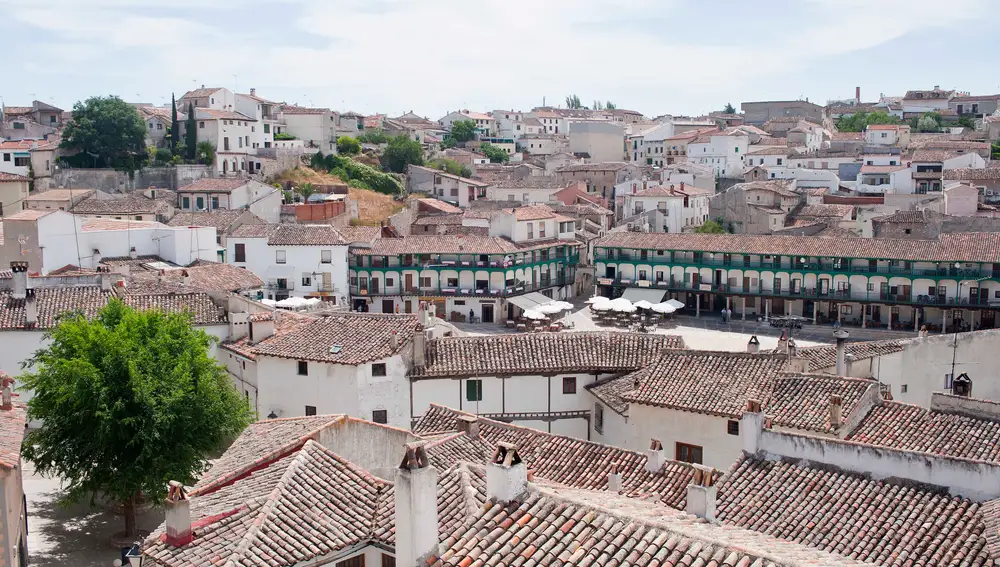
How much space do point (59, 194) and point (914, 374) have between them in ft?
212

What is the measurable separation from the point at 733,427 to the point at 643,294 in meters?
39.7

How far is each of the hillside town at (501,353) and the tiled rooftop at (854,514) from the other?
61mm

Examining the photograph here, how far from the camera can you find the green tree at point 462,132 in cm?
12319

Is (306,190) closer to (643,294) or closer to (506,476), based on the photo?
(643,294)

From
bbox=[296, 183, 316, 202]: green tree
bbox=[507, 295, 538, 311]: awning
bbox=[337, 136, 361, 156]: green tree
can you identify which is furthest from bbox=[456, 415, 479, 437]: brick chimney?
bbox=[337, 136, 361, 156]: green tree

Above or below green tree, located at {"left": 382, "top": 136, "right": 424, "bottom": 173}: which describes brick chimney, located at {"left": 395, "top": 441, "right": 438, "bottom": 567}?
below

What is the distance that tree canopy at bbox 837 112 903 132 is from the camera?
117375mm

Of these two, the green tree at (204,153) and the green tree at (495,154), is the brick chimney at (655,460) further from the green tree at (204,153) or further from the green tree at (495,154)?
the green tree at (495,154)

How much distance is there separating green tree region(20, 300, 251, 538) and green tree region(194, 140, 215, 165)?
216 feet

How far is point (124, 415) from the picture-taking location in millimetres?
23875

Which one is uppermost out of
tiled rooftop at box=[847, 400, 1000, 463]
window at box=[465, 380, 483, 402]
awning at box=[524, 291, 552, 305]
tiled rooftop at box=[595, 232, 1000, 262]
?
tiled rooftop at box=[595, 232, 1000, 262]

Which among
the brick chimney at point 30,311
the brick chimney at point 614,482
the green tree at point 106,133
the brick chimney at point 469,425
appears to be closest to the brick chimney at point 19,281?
the brick chimney at point 30,311

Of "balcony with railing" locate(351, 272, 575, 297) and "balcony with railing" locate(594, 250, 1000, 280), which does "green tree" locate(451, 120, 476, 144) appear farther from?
"balcony with railing" locate(351, 272, 575, 297)

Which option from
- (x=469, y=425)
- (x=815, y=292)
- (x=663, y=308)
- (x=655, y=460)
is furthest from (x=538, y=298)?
(x=655, y=460)
